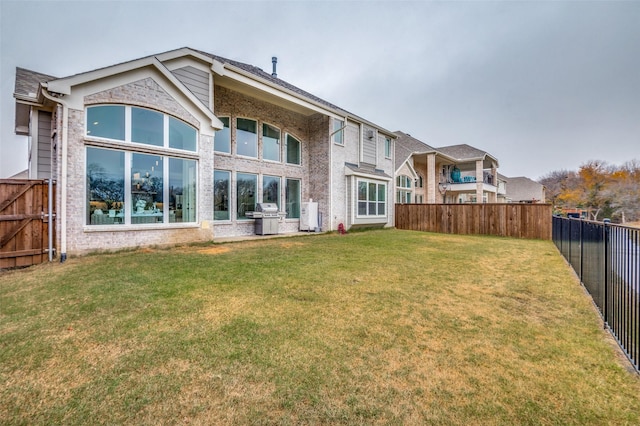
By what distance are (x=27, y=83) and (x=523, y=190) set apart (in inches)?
2487

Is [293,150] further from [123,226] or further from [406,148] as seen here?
[406,148]

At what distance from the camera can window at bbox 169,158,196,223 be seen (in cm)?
796

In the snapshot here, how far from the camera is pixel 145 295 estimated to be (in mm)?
3969

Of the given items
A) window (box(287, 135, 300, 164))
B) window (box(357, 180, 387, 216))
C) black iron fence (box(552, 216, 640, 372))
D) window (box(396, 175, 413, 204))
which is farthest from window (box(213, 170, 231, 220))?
window (box(396, 175, 413, 204))

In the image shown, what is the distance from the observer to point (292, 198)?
13.2m

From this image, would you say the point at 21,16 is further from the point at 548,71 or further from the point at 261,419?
the point at 548,71

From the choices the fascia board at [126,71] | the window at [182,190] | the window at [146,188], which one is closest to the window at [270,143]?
the fascia board at [126,71]

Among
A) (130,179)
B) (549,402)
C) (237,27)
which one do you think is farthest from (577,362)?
(237,27)

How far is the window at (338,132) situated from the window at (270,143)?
283 cm

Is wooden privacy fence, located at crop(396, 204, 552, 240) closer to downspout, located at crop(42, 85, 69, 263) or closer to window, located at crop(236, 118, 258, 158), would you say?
window, located at crop(236, 118, 258, 158)

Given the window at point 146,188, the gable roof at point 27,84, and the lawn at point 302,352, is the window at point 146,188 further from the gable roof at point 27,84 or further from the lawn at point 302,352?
the gable roof at point 27,84

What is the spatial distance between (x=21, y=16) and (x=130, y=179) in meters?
14.0

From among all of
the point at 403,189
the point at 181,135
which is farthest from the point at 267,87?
the point at 403,189

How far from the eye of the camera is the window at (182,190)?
26.1ft
